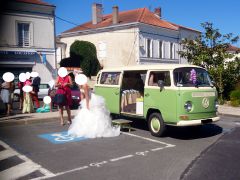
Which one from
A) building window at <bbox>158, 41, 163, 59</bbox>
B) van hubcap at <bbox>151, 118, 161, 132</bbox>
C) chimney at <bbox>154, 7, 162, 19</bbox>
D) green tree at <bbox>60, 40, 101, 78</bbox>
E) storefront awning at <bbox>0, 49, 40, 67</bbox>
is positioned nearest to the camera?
van hubcap at <bbox>151, 118, 161, 132</bbox>

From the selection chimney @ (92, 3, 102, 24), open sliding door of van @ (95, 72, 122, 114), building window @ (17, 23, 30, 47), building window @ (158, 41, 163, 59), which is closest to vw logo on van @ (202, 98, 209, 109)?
open sliding door of van @ (95, 72, 122, 114)

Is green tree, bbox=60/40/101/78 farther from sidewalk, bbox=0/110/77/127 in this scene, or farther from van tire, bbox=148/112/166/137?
van tire, bbox=148/112/166/137

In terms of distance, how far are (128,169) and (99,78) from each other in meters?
6.35

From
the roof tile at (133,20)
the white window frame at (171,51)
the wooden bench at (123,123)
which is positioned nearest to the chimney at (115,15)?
the roof tile at (133,20)

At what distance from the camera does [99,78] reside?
11.9m

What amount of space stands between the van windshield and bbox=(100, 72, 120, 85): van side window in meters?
2.69

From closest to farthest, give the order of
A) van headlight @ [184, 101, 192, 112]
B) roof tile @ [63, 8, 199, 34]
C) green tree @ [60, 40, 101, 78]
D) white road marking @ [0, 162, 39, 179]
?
white road marking @ [0, 162, 39, 179], van headlight @ [184, 101, 192, 112], green tree @ [60, 40, 101, 78], roof tile @ [63, 8, 199, 34]

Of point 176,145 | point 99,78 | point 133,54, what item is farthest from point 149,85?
point 133,54

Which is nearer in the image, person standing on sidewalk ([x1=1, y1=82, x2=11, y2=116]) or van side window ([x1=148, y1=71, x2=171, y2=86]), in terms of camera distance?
Answer: van side window ([x1=148, y1=71, x2=171, y2=86])

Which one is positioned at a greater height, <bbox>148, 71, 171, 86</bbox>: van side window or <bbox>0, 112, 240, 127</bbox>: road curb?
<bbox>148, 71, 171, 86</bbox>: van side window

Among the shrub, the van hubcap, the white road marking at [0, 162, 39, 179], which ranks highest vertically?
the shrub

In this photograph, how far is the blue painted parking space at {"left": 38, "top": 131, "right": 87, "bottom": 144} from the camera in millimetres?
8477

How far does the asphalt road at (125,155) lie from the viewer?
5.75 meters

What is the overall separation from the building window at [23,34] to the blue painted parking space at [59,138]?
1719 cm
